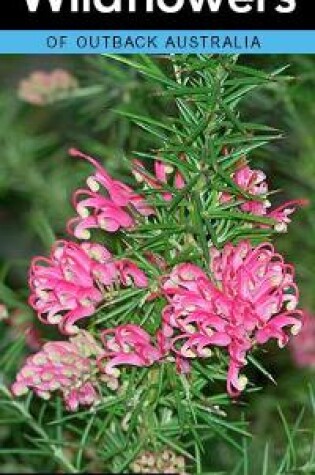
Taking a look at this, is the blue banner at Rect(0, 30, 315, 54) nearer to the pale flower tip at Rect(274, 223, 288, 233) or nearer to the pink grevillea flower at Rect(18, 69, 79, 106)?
the pale flower tip at Rect(274, 223, 288, 233)

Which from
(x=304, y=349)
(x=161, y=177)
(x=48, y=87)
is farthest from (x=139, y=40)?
(x=304, y=349)

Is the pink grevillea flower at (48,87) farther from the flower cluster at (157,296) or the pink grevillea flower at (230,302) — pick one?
the pink grevillea flower at (230,302)

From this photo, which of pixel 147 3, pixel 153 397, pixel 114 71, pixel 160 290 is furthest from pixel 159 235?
pixel 114 71

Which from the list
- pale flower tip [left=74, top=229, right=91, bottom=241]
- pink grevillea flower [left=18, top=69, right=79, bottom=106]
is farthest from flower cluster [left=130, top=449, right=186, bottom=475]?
pink grevillea flower [left=18, top=69, right=79, bottom=106]

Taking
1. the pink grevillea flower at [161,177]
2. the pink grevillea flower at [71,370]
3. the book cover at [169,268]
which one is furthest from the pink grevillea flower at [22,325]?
the pink grevillea flower at [161,177]

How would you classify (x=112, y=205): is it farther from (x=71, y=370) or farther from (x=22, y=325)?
(x=22, y=325)

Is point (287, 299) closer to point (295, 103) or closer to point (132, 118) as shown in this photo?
point (132, 118)
